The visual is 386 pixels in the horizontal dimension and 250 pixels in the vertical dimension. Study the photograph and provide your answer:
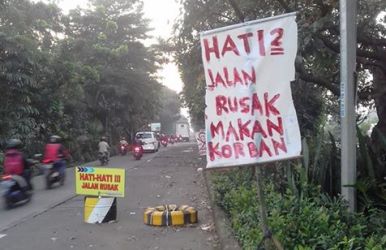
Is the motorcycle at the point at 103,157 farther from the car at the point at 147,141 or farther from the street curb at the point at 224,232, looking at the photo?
the street curb at the point at 224,232

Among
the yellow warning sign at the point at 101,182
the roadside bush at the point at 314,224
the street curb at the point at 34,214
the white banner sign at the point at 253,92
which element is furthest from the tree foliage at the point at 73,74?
the white banner sign at the point at 253,92

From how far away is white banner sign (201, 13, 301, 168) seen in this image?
4629 mm

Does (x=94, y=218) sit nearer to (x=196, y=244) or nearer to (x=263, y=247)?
(x=196, y=244)

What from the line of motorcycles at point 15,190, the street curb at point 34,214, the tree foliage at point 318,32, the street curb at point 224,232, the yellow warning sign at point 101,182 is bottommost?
the street curb at point 34,214

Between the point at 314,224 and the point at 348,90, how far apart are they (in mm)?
1660

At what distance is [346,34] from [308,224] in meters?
2.22

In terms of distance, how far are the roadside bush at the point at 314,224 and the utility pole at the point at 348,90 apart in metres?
0.36

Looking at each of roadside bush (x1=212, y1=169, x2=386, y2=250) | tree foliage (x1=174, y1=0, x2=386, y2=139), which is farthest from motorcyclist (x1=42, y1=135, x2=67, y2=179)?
roadside bush (x1=212, y1=169, x2=386, y2=250)

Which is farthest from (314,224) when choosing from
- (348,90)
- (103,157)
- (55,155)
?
(103,157)

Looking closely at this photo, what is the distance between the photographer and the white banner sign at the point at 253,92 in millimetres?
4629

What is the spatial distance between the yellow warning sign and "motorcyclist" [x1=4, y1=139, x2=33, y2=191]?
309 centimetres

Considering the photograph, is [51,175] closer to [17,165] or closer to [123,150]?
[17,165]

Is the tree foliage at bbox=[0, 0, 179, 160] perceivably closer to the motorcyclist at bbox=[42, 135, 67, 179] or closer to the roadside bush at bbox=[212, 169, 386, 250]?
the motorcyclist at bbox=[42, 135, 67, 179]

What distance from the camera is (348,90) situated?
5859mm
